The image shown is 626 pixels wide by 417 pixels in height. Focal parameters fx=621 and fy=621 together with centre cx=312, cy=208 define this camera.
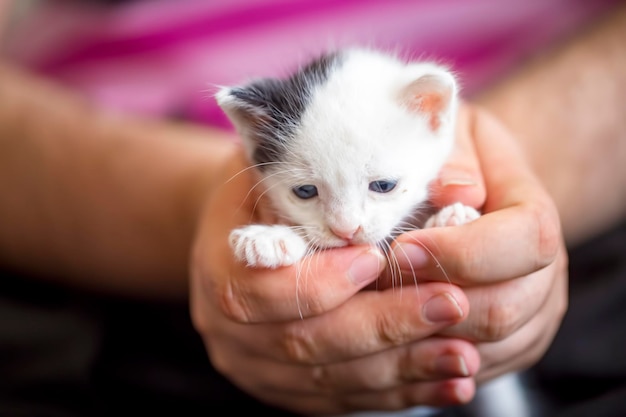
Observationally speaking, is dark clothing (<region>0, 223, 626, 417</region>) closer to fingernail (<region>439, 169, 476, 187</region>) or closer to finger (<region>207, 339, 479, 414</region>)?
finger (<region>207, 339, 479, 414</region>)

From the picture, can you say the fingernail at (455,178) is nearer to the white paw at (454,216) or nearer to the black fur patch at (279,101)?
the white paw at (454,216)

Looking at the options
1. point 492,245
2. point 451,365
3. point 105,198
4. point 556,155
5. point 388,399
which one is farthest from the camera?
point 105,198

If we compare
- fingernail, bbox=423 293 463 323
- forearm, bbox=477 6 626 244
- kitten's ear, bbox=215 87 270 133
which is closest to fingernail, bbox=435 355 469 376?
fingernail, bbox=423 293 463 323

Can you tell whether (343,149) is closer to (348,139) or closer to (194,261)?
(348,139)

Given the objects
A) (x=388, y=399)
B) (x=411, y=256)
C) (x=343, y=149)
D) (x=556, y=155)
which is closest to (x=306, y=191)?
(x=343, y=149)

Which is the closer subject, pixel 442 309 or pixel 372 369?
pixel 442 309

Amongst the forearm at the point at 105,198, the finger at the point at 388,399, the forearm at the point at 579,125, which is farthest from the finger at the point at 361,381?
the forearm at the point at 579,125

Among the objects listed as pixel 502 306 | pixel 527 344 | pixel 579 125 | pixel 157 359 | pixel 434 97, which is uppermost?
pixel 434 97
